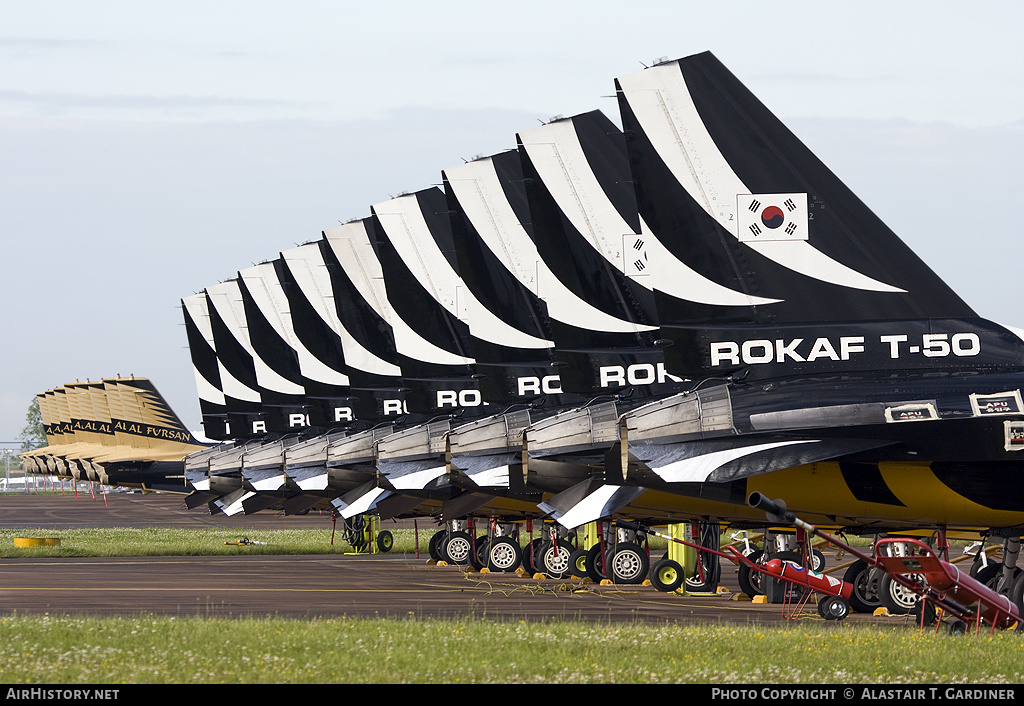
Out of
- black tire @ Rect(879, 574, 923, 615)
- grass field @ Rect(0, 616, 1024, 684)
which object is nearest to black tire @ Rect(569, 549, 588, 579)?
black tire @ Rect(879, 574, 923, 615)

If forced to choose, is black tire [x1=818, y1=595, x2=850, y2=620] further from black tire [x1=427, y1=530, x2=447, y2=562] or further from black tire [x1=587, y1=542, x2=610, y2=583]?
black tire [x1=427, y1=530, x2=447, y2=562]

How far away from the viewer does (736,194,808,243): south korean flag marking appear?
16.8 metres

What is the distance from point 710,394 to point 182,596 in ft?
39.0

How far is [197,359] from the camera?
50.4 meters

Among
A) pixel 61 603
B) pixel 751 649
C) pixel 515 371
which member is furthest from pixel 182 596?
pixel 751 649

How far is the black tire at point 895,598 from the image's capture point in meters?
20.5

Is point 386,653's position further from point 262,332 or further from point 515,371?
point 262,332

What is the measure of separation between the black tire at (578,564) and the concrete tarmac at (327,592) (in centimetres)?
26

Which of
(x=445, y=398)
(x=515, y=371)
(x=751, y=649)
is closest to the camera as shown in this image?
(x=751, y=649)

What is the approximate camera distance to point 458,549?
34906mm

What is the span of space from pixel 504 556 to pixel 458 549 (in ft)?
9.29

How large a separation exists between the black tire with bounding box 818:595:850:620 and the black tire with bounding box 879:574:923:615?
816mm

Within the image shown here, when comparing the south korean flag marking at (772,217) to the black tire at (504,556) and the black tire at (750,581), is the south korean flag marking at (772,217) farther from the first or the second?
the black tire at (504,556)

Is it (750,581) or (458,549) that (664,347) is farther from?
(458,549)
